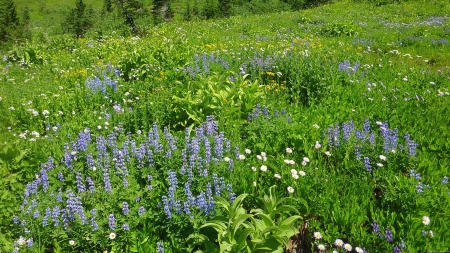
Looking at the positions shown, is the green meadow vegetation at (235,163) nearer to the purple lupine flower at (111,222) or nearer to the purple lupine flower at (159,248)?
the purple lupine flower at (111,222)

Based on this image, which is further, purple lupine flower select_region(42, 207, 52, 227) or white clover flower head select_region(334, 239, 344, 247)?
purple lupine flower select_region(42, 207, 52, 227)

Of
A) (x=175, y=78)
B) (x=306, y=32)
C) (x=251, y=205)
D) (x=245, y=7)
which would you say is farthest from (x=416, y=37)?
(x=245, y=7)

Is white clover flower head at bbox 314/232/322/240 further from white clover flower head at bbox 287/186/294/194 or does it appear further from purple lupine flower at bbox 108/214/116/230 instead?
purple lupine flower at bbox 108/214/116/230

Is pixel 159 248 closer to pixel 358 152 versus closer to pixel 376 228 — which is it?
pixel 376 228

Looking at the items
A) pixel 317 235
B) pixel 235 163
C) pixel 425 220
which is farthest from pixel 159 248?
pixel 425 220

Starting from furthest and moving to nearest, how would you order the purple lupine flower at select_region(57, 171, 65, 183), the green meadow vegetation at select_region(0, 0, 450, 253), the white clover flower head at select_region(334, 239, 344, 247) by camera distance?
the purple lupine flower at select_region(57, 171, 65, 183), the green meadow vegetation at select_region(0, 0, 450, 253), the white clover flower head at select_region(334, 239, 344, 247)

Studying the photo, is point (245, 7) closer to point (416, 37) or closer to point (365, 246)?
point (416, 37)

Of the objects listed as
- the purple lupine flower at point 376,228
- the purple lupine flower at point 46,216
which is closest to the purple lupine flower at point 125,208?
the purple lupine flower at point 46,216

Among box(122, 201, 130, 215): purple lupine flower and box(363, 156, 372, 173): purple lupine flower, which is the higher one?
box(122, 201, 130, 215): purple lupine flower

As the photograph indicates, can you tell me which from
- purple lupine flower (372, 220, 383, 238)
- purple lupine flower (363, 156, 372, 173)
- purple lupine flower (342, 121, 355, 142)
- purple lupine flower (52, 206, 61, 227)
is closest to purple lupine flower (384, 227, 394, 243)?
purple lupine flower (372, 220, 383, 238)

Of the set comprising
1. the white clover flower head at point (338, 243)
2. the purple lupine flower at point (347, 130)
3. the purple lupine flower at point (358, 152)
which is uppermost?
the purple lupine flower at point (347, 130)

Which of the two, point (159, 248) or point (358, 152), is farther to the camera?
point (358, 152)

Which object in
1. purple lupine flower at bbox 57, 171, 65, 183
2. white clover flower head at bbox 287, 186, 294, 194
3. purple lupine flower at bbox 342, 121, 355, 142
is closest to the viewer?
white clover flower head at bbox 287, 186, 294, 194

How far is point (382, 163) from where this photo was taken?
4.09 metres
